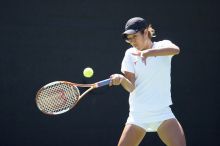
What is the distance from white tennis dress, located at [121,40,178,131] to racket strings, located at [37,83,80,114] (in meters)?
0.50

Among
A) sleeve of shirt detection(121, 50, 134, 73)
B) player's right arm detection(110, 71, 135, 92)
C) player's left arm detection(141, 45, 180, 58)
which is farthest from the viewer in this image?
sleeve of shirt detection(121, 50, 134, 73)

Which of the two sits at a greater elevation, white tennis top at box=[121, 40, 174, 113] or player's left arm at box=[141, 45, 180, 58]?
player's left arm at box=[141, 45, 180, 58]

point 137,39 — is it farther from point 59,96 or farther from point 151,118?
point 59,96

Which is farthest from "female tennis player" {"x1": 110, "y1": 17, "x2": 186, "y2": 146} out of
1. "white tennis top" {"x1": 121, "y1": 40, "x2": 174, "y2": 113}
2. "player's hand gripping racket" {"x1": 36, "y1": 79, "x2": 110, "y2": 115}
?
"player's hand gripping racket" {"x1": 36, "y1": 79, "x2": 110, "y2": 115}

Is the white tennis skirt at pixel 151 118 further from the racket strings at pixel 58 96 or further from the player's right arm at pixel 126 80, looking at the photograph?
the racket strings at pixel 58 96

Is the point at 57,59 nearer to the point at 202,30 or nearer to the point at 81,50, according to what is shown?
the point at 81,50

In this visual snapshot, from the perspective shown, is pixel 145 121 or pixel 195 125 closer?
pixel 145 121

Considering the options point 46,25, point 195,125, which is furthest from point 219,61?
point 46,25

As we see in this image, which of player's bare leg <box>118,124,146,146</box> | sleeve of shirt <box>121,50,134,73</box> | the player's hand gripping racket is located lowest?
player's bare leg <box>118,124,146,146</box>

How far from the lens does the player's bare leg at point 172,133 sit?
411cm

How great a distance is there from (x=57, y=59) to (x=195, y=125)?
173cm

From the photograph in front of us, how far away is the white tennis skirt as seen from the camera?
4.23 metres

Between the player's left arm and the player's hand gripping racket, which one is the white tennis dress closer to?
the player's left arm

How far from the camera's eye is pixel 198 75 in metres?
6.36
